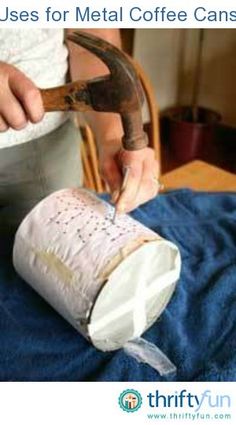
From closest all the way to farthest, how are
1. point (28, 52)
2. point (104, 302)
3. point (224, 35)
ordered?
point (104, 302) → point (28, 52) → point (224, 35)

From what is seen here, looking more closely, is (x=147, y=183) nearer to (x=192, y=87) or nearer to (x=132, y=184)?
(x=132, y=184)

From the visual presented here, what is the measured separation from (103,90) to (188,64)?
5.43 feet

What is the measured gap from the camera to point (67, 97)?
47 cm

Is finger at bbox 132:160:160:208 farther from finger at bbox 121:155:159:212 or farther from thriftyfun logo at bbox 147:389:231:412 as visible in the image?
thriftyfun logo at bbox 147:389:231:412

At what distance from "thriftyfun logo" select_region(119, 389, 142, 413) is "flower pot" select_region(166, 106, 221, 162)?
1.46 meters

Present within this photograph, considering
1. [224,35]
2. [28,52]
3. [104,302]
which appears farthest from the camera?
[224,35]

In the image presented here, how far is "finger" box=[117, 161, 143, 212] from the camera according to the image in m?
0.54

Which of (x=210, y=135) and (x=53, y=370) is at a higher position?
(x=53, y=370)

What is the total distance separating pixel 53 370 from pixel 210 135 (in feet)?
5.13

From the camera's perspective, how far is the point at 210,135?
1.96 m

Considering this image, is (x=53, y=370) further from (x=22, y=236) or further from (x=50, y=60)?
(x=50, y=60)

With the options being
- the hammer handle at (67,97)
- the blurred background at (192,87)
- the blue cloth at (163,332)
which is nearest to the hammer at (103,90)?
the hammer handle at (67,97)

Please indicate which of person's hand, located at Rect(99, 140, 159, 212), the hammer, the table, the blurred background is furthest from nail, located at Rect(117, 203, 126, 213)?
the blurred background
